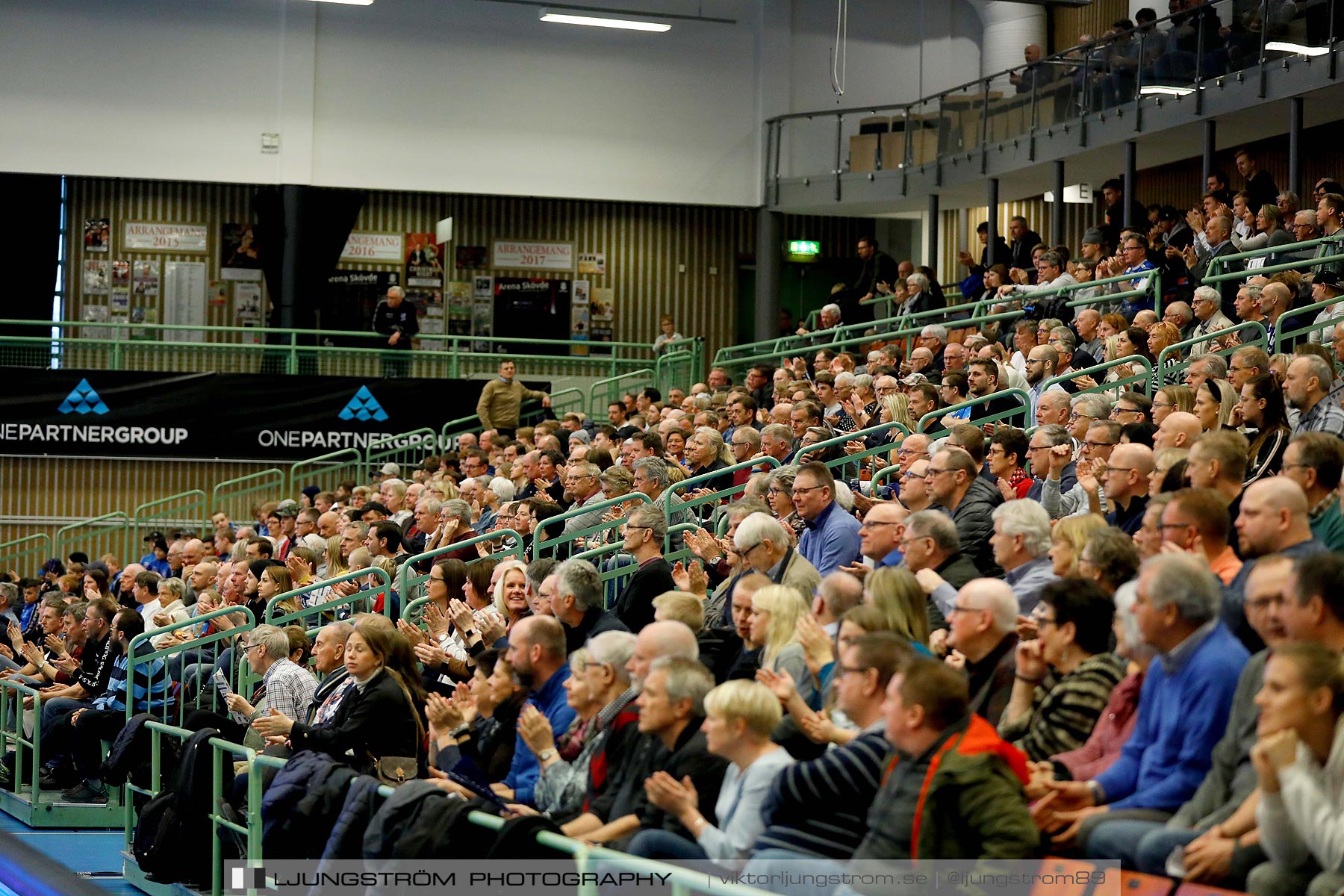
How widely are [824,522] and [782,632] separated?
203 centimetres

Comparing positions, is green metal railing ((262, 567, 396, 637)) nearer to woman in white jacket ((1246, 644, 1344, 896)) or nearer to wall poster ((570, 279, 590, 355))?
Answer: woman in white jacket ((1246, 644, 1344, 896))

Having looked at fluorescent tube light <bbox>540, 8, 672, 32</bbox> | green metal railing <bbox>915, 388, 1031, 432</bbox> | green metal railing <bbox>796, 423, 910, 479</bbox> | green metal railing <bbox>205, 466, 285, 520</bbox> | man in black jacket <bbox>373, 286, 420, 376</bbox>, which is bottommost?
green metal railing <bbox>205, 466, 285, 520</bbox>

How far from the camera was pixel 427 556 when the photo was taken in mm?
9352

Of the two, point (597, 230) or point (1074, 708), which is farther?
point (597, 230)

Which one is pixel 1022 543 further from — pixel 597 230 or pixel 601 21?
pixel 597 230

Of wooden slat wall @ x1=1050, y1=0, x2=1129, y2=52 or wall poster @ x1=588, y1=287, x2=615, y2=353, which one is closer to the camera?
wooden slat wall @ x1=1050, y1=0, x2=1129, y2=52

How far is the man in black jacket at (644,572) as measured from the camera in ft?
24.6

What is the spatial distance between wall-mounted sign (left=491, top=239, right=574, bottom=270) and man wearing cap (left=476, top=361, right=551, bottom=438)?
458 cm

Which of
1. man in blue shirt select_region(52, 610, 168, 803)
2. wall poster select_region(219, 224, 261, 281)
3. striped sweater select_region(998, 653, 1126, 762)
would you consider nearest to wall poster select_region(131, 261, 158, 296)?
wall poster select_region(219, 224, 261, 281)

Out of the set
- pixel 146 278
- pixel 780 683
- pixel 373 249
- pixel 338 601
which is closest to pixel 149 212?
pixel 146 278

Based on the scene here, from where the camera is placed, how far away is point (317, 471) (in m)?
18.8

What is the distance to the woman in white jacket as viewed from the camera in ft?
12.2

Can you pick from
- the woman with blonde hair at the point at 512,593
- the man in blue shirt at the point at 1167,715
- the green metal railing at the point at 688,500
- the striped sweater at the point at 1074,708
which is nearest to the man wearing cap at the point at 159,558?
the green metal railing at the point at 688,500

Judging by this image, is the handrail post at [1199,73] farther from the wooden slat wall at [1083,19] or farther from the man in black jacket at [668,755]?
the man in black jacket at [668,755]
